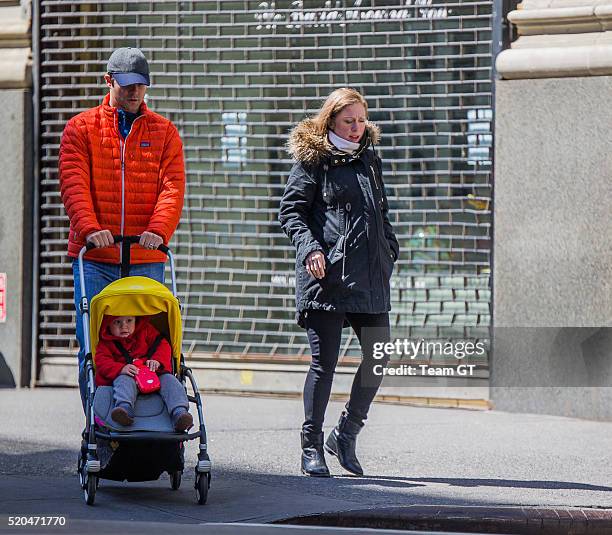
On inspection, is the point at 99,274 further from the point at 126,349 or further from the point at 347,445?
the point at 347,445

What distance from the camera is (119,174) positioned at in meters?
6.99

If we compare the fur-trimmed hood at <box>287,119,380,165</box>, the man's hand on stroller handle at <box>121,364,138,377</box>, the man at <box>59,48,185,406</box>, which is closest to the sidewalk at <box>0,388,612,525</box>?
the man's hand on stroller handle at <box>121,364,138,377</box>

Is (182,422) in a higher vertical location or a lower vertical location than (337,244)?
lower

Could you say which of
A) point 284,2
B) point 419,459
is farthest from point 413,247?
point 419,459

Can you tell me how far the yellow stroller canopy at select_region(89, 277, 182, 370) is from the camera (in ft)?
20.9

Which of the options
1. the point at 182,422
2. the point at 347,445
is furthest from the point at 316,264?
the point at 182,422

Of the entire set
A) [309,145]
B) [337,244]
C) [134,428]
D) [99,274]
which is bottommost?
[134,428]

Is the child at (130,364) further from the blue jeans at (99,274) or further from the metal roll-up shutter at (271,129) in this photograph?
the metal roll-up shutter at (271,129)

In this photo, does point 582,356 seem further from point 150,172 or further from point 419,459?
point 150,172

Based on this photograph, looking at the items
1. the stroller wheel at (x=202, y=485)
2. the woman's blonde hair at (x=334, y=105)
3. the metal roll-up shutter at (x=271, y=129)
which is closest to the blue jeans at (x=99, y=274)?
the stroller wheel at (x=202, y=485)

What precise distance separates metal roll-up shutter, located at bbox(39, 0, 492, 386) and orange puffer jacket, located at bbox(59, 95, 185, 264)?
3.54 metres

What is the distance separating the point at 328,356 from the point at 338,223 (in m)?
0.68

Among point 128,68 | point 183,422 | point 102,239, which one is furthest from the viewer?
point 128,68

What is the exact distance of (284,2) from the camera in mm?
10586
